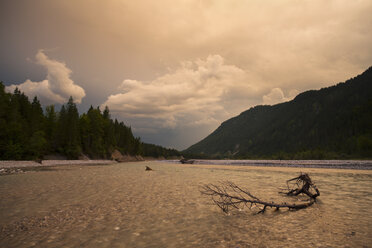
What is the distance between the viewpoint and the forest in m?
48.9

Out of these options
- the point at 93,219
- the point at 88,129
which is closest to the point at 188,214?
the point at 93,219

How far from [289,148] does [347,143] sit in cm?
7226

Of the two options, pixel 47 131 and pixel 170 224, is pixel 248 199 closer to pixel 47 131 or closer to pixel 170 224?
pixel 170 224

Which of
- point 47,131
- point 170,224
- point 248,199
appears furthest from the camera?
point 47,131

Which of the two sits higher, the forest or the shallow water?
the forest

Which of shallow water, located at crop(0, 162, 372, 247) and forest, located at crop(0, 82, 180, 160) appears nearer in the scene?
shallow water, located at crop(0, 162, 372, 247)

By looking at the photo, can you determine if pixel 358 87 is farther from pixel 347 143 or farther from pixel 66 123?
pixel 66 123

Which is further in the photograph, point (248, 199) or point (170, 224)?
point (248, 199)

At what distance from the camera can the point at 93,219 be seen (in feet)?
22.7

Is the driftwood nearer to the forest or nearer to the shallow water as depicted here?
the shallow water

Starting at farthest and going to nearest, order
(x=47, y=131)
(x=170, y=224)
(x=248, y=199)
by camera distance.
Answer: (x=47, y=131)
(x=248, y=199)
(x=170, y=224)

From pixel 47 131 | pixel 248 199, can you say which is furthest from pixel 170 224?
pixel 47 131

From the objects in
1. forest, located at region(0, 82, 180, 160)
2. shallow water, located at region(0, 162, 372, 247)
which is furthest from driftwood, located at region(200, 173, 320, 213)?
forest, located at region(0, 82, 180, 160)

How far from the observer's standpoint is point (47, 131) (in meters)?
73.1
